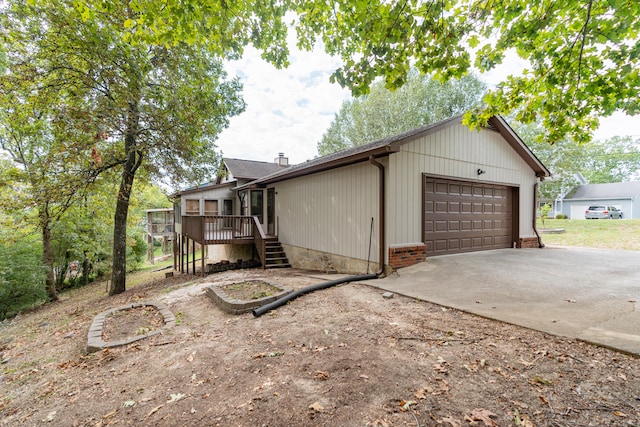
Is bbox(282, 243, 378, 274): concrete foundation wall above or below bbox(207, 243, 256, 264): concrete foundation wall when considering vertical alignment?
above

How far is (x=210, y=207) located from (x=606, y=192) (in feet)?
116

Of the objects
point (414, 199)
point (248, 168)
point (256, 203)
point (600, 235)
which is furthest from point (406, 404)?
point (248, 168)

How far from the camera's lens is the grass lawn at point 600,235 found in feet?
Result: 35.1

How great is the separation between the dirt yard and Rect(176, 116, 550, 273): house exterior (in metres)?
2.98

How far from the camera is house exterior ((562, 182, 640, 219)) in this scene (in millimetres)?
24359

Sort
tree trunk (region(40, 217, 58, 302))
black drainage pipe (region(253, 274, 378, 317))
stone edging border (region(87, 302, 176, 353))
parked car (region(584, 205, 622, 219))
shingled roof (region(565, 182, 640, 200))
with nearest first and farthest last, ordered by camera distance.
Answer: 1. stone edging border (region(87, 302, 176, 353))
2. black drainage pipe (region(253, 274, 378, 317))
3. tree trunk (region(40, 217, 58, 302))
4. parked car (region(584, 205, 622, 219))
5. shingled roof (region(565, 182, 640, 200))

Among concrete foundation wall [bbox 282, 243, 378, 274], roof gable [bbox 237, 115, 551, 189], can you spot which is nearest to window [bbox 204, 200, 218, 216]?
roof gable [bbox 237, 115, 551, 189]

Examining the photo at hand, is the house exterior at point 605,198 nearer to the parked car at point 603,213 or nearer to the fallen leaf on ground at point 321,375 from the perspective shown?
the parked car at point 603,213

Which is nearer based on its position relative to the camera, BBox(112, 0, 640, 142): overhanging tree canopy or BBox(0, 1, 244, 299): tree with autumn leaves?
BBox(112, 0, 640, 142): overhanging tree canopy

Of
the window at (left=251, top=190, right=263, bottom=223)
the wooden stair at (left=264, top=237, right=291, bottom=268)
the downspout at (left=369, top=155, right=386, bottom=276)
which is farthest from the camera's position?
the window at (left=251, top=190, right=263, bottom=223)

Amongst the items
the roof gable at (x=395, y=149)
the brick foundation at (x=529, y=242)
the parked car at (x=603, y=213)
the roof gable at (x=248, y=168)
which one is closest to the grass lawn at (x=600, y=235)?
the brick foundation at (x=529, y=242)

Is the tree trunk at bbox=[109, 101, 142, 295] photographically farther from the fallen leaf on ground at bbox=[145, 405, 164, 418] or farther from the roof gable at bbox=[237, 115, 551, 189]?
the fallen leaf on ground at bbox=[145, 405, 164, 418]

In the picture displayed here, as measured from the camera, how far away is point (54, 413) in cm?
232

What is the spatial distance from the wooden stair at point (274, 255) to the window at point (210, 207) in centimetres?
616
